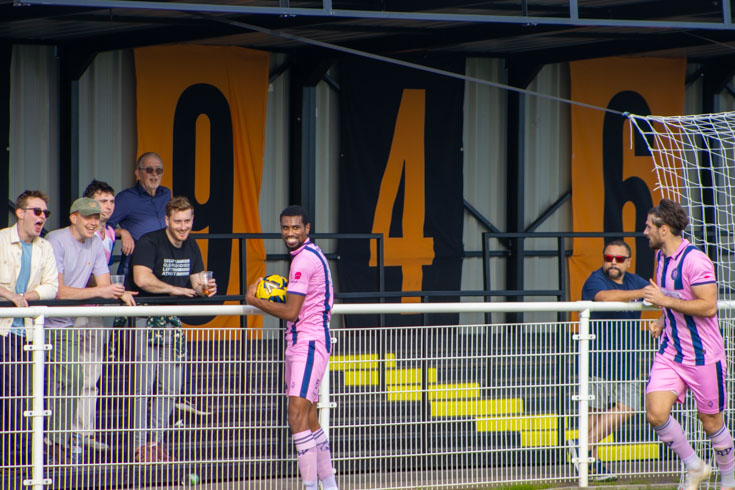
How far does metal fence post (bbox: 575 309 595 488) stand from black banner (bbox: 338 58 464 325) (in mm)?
5364

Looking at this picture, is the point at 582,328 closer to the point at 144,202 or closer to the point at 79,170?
the point at 144,202

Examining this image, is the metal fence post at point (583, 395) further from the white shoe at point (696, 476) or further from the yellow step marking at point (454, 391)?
the yellow step marking at point (454, 391)

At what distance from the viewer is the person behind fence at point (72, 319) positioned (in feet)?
21.8

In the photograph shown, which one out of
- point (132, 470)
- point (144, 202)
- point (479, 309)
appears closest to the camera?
point (132, 470)

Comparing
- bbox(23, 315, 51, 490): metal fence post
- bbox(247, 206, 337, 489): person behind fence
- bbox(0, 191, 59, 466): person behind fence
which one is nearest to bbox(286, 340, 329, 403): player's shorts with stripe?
bbox(247, 206, 337, 489): person behind fence

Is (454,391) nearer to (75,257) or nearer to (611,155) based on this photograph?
(75,257)

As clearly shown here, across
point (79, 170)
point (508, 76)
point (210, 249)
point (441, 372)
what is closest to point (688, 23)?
point (508, 76)

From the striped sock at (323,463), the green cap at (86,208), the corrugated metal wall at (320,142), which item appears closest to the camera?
the striped sock at (323,463)

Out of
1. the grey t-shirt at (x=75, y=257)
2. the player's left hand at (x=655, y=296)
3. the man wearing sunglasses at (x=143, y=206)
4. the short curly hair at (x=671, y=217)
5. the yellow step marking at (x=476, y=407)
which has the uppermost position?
the man wearing sunglasses at (x=143, y=206)

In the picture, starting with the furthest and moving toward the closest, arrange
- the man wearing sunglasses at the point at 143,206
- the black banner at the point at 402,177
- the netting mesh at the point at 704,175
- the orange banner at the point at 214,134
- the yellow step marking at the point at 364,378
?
the black banner at the point at 402,177 → the orange banner at the point at 214,134 → the man wearing sunglasses at the point at 143,206 → the netting mesh at the point at 704,175 → the yellow step marking at the point at 364,378

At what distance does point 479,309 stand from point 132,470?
99.7 inches

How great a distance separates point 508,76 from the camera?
1398 cm

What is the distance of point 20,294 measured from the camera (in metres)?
7.41

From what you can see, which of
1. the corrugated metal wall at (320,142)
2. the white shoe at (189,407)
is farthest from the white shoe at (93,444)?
the corrugated metal wall at (320,142)
